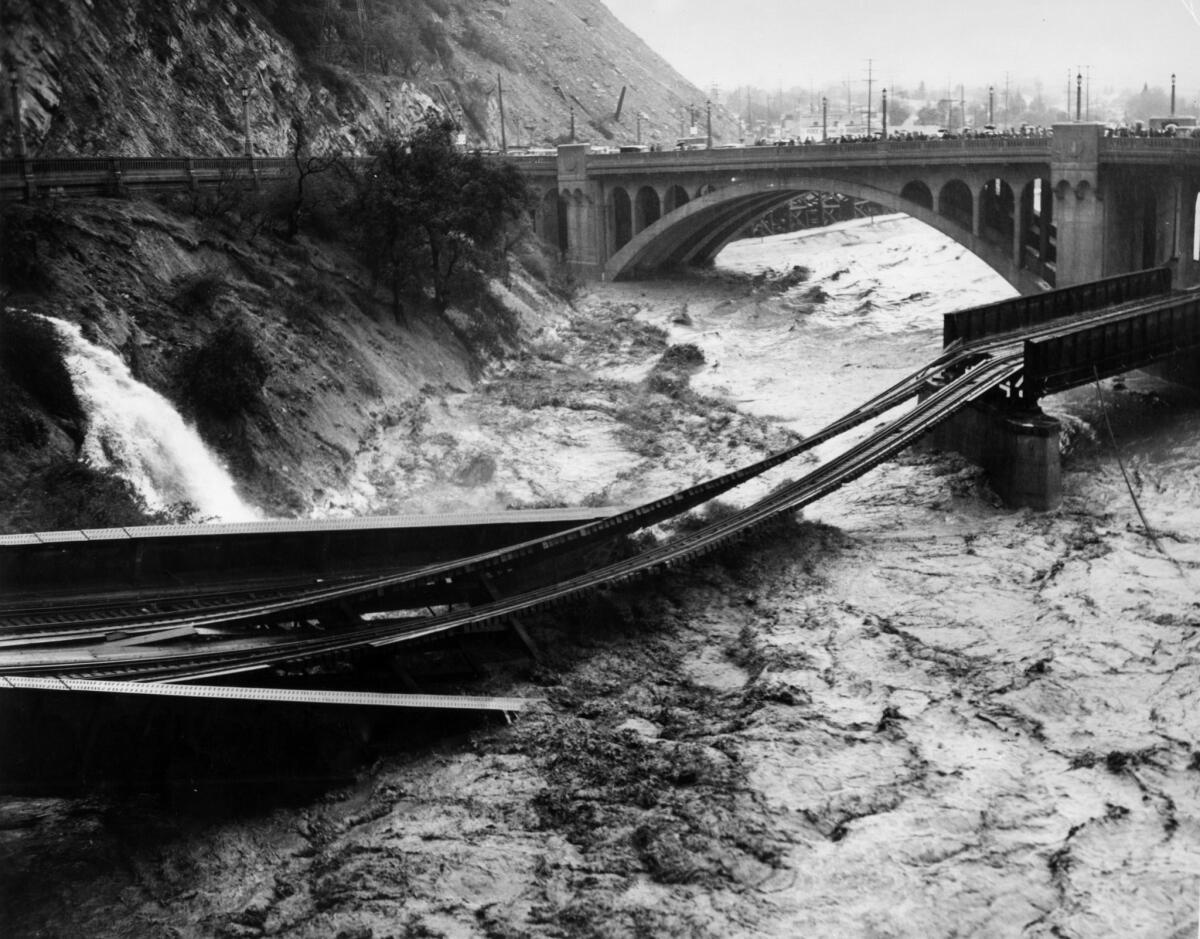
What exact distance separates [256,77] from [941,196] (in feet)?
124

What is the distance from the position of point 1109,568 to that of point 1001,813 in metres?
13.8

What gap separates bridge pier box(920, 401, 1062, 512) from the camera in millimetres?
41750

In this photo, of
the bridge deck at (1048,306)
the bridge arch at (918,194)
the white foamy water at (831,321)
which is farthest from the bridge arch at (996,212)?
the bridge deck at (1048,306)

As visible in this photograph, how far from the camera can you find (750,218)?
9019 cm

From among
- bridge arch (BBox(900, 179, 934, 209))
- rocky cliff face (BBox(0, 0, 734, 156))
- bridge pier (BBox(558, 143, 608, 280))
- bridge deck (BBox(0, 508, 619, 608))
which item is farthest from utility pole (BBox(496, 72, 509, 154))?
bridge deck (BBox(0, 508, 619, 608))

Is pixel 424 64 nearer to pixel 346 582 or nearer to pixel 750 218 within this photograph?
pixel 750 218

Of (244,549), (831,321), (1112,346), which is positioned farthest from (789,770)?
(831,321)

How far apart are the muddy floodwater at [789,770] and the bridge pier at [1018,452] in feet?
2.36

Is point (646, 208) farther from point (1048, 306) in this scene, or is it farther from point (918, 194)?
point (1048, 306)

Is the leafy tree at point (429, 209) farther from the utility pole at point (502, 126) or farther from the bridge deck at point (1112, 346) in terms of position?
the utility pole at point (502, 126)

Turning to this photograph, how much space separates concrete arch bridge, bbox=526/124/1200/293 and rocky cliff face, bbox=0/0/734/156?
1382cm

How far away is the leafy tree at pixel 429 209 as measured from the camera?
5838 cm

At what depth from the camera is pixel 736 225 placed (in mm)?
91438

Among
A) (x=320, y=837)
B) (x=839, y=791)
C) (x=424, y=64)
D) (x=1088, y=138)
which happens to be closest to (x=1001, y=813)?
(x=839, y=791)
